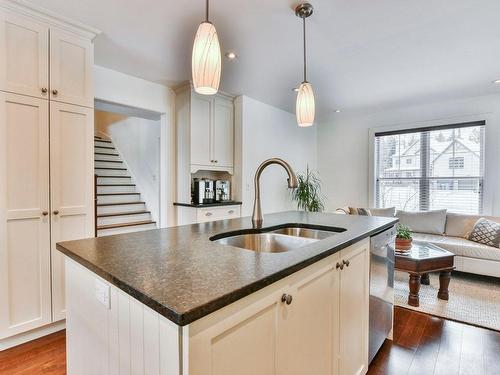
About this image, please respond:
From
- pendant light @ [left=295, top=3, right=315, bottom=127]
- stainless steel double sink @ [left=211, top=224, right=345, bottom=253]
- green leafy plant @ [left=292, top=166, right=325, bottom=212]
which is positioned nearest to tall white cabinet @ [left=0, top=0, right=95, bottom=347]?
stainless steel double sink @ [left=211, top=224, right=345, bottom=253]

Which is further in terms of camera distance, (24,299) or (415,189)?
(415,189)

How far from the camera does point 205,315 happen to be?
64cm

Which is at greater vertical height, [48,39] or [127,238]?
[48,39]

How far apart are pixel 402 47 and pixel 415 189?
2.81 metres

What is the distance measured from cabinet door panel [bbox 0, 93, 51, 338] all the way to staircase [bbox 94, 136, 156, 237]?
1.98 meters

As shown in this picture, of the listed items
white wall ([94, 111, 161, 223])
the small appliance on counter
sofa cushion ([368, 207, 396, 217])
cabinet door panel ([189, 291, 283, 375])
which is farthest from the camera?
white wall ([94, 111, 161, 223])

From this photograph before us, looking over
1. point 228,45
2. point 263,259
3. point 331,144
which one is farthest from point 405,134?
point 263,259

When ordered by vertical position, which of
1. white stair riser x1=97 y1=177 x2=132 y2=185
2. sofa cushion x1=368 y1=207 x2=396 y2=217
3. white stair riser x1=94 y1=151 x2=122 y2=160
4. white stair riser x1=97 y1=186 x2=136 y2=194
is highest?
white stair riser x1=94 y1=151 x2=122 y2=160

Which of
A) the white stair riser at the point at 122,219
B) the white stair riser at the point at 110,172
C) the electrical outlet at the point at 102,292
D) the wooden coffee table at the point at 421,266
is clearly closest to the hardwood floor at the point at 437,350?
the wooden coffee table at the point at 421,266

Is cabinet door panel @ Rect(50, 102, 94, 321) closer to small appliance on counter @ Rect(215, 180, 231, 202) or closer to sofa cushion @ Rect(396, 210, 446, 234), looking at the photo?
small appliance on counter @ Rect(215, 180, 231, 202)

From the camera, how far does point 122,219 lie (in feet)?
14.4

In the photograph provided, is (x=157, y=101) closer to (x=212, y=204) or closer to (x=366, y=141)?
(x=212, y=204)

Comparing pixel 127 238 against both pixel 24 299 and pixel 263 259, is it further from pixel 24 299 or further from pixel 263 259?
pixel 24 299

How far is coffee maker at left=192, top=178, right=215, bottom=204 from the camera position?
3.57 m
